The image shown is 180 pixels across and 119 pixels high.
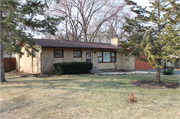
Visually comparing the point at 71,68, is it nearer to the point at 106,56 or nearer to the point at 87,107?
the point at 106,56

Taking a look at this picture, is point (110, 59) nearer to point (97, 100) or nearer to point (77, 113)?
point (97, 100)

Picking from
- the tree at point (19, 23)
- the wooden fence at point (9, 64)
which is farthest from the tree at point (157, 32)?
the wooden fence at point (9, 64)

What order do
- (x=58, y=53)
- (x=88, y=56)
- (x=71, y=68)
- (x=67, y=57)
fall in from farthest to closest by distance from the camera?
(x=88, y=56), (x=67, y=57), (x=58, y=53), (x=71, y=68)

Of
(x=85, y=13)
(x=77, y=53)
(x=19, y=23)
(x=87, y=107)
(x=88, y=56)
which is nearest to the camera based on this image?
(x=87, y=107)

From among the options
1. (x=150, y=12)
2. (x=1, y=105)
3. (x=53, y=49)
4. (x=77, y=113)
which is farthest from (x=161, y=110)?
(x=53, y=49)

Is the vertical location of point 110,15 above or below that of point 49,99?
above

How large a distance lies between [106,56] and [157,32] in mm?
9453

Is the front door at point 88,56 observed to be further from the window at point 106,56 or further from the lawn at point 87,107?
the lawn at point 87,107

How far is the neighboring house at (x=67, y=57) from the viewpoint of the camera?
1329 cm

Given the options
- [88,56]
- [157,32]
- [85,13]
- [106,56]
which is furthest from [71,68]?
[85,13]

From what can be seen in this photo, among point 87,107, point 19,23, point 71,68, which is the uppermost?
point 19,23

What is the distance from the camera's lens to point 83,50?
50.4 feet

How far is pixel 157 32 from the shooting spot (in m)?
7.86

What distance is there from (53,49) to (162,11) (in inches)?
375
